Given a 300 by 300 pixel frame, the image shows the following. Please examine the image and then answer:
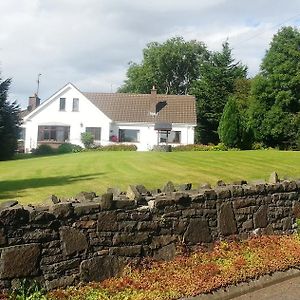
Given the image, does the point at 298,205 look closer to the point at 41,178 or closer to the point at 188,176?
the point at 188,176

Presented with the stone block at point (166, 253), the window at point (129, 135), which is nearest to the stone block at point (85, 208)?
the stone block at point (166, 253)

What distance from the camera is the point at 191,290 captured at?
5617 mm

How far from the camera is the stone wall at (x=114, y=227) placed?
16.6 feet

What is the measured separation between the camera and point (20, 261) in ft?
16.4

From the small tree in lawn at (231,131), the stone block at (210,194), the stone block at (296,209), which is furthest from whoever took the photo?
the small tree in lawn at (231,131)

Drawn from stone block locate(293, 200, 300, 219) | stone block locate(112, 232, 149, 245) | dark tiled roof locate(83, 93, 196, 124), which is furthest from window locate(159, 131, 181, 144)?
stone block locate(112, 232, 149, 245)

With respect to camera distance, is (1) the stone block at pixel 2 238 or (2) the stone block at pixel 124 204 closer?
(1) the stone block at pixel 2 238

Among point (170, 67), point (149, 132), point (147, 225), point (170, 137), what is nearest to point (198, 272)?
point (147, 225)

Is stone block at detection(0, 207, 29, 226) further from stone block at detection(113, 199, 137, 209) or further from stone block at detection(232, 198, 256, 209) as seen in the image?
stone block at detection(232, 198, 256, 209)

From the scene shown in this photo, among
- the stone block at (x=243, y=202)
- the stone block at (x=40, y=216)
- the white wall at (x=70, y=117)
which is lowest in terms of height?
the stone block at (x=243, y=202)

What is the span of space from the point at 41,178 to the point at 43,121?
3235cm

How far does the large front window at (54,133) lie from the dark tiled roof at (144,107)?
434cm

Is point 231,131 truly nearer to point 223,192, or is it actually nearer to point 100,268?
point 223,192

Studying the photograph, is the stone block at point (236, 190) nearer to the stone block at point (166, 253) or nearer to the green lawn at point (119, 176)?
the stone block at point (166, 253)
